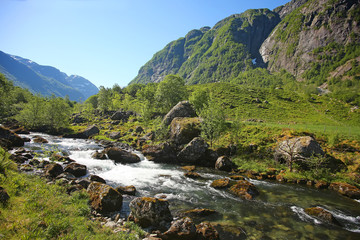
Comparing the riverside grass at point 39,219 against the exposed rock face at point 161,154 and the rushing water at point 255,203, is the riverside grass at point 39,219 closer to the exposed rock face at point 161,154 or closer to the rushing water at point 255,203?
the rushing water at point 255,203

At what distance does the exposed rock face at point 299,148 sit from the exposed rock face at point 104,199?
33668mm

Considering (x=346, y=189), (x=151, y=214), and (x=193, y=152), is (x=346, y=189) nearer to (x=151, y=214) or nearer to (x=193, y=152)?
(x=193, y=152)

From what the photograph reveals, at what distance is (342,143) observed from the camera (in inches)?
1512

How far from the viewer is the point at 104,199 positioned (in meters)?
Answer: 17.2

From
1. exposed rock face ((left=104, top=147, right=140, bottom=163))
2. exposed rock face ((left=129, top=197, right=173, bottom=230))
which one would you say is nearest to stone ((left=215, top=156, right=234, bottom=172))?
exposed rock face ((left=104, top=147, right=140, bottom=163))

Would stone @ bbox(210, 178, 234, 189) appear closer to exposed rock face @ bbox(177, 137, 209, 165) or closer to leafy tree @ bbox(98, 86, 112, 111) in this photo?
exposed rock face @ bbox(177, 137, 209, 165)

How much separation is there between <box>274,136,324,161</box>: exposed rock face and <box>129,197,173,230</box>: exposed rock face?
30.5m

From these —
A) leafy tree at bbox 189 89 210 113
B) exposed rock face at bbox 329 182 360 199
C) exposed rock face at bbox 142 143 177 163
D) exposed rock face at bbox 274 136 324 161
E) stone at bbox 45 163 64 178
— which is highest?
leafy tree at bbox 189 89 210 113

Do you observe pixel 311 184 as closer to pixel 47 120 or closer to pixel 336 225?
pixel 336 225

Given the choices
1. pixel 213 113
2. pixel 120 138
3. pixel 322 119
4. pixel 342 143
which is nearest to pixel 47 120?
pixel 120 138

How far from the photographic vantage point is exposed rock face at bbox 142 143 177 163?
4322 cm

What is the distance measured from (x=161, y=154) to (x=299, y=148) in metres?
30.3

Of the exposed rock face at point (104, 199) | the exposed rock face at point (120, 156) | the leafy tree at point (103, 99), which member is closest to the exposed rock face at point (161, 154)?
the exposed rock face at point (120, 156)

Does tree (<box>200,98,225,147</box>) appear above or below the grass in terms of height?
above
